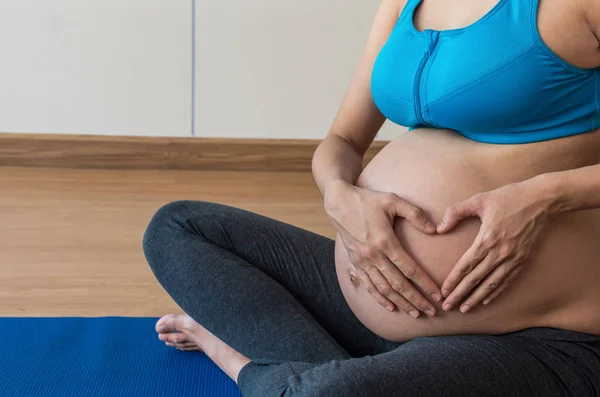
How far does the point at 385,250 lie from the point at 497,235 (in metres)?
0.15

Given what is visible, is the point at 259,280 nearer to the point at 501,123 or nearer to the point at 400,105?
the point at 400,105

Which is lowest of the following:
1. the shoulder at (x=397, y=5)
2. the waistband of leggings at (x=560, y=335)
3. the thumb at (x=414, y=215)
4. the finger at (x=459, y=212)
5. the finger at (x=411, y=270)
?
the waistband of leggings at (x=560, y=335)

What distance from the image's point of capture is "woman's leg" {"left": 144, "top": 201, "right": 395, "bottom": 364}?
1.11 metres

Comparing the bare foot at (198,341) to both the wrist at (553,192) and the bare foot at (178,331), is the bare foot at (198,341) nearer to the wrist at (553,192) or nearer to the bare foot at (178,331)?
the bare foot at (178,331)

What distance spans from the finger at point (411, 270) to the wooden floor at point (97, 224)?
0.89 meters

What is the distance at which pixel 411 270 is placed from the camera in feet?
Result: 3.11

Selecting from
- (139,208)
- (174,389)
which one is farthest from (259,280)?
(139,208)

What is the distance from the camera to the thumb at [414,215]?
0.96m

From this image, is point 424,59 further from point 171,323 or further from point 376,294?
point 171,323

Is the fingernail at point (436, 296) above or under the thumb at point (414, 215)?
under

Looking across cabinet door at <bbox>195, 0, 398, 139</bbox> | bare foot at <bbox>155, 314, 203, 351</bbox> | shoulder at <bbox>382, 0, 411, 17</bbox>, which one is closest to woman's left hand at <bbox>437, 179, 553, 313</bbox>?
shoulder at <bbox>382, 0, 411, 17</bbox>

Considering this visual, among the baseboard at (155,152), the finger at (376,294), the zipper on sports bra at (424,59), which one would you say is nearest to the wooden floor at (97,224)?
the baseboard at (155,152)

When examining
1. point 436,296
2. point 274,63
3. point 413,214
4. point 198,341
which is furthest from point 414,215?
point 274,63

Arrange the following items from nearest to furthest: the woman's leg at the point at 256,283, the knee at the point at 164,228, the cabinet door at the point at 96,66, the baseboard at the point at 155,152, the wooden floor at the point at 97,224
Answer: the woman's leg at the point at 256,283 → the knee at the point at 164,228 → the wooden floor at the point at 97,224 → the cabinet door at the point at 96,66 → the baseboard at the point at 155,152
